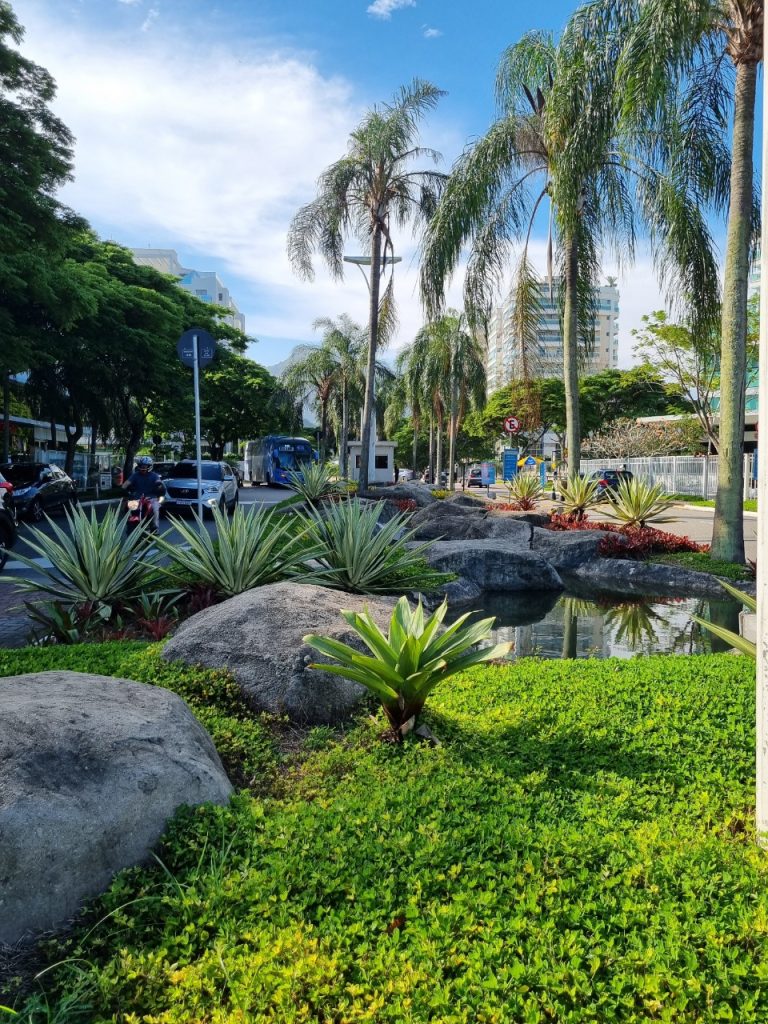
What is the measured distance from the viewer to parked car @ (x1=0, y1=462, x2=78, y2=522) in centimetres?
1798

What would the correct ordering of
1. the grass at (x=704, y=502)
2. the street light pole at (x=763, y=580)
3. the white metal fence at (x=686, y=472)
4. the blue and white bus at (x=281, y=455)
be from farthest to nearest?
the blue and white bus at (x=281, y=455) < the white metal fence at (x=686, y=472) < the grass at (x=704, y=502) < the street light pole at (x=763, y=580)

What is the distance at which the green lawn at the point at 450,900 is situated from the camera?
2.04 m

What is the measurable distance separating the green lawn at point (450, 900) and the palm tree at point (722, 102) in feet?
27.8

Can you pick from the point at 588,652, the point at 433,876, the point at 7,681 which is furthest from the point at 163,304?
the point at 433,876

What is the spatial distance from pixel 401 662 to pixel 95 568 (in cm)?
387

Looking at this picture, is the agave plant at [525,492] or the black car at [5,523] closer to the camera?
the black car at [5,523]

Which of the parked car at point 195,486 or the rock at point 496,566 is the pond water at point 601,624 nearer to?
the rock at point 496,566

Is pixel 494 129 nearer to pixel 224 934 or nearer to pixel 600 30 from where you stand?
pixel 600 30

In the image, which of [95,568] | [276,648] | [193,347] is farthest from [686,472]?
[276,648]

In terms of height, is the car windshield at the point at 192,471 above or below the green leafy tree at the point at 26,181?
below

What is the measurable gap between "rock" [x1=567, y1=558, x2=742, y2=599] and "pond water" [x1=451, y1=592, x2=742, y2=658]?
17.2 inches

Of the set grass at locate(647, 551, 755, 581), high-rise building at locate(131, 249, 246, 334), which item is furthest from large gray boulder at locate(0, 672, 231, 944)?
high-rise building at locate(131, 249, 246, 334)

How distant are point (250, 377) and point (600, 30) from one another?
37.2 meters

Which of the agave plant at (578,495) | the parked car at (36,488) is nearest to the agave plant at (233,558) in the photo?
the agave plant at (578,495)
